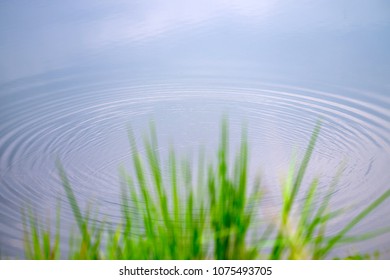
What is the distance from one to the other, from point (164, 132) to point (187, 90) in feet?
1.61

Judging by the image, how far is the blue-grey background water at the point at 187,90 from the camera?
2.25m

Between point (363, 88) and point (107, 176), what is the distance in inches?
63.8

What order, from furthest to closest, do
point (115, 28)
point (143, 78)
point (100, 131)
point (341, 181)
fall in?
point (115, 28) → point (143, 78) → point (100, 131) → point (341, 181)

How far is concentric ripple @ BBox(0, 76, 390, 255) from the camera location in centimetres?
215

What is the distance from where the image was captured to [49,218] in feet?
6.59

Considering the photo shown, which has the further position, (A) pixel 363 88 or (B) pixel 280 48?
(B) pixel 280 48

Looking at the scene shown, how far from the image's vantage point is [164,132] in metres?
2.67

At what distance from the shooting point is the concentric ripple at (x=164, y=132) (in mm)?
2148

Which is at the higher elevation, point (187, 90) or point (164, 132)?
point (187, 90)

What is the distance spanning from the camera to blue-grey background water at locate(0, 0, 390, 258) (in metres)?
2.25
